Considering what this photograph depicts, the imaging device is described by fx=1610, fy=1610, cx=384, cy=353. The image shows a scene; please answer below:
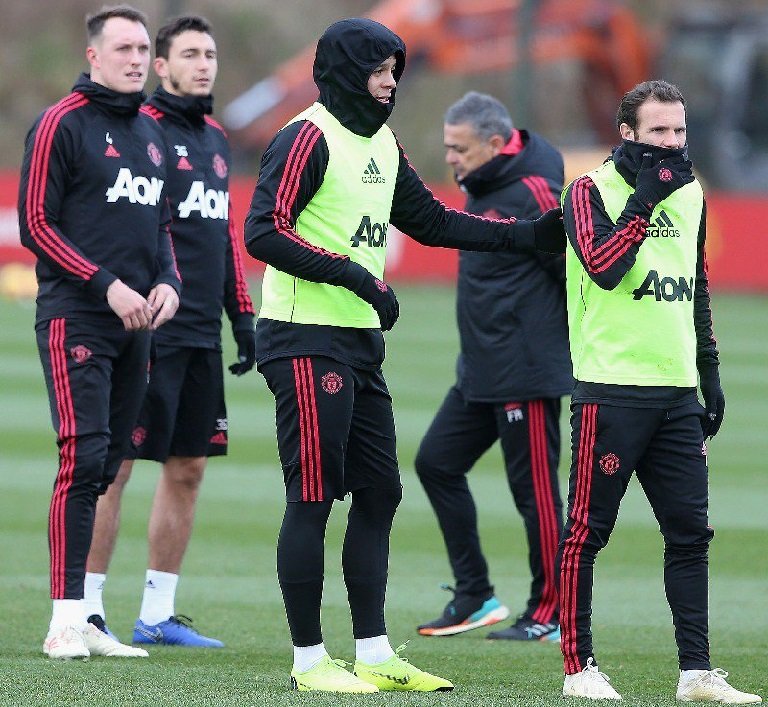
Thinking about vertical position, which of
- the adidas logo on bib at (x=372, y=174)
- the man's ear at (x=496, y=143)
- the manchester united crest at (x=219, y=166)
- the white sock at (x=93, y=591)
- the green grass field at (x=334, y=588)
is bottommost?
the green grass field at (x=334, y=588)

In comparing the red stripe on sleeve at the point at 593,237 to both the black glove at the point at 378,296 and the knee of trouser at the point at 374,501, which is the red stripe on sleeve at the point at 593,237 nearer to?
the black glove at the point at 378,296

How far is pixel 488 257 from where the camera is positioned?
22.2 ft

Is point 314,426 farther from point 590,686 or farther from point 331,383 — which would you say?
point 590,686

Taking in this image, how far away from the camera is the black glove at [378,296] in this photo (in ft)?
16.1

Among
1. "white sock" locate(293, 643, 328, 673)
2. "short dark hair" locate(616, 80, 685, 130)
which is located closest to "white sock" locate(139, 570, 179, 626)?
"white sock" locate(293, 643, 328, 673)

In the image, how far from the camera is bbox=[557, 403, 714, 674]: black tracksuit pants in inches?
195

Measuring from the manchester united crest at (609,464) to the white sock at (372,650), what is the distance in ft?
3.03

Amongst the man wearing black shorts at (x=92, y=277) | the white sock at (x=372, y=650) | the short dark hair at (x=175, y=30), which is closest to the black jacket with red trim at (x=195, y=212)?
the short dark hair at (x=175, y=30)

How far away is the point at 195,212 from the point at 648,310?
2172mm

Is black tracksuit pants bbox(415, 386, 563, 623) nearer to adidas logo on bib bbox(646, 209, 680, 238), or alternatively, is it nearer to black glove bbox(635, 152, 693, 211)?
adidas logo on bib bbox(646, 209, 680, 238)

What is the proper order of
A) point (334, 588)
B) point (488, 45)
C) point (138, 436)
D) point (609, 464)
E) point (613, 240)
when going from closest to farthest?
point (613, 240) < point (609, 464) < point (138, 436) < point (334, 588) < point (488, 45)

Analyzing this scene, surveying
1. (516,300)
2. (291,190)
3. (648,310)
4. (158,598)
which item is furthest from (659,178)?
(158,598)

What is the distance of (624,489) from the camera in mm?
5012

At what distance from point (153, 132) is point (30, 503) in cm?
394
